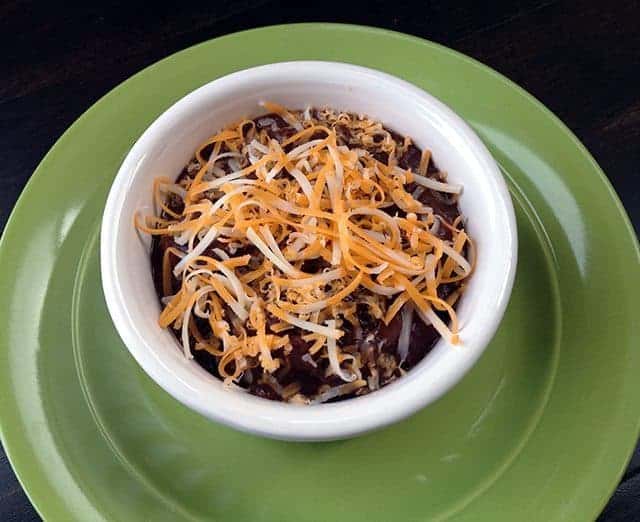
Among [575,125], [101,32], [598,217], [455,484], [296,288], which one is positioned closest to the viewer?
[296,288]

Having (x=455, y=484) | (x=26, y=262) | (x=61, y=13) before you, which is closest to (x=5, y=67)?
→ (x=61, y=13)

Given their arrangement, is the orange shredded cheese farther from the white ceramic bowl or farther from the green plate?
the green plate

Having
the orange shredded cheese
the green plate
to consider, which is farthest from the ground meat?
the green plate

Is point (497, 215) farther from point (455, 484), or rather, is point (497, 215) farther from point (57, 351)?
point (57, 351)

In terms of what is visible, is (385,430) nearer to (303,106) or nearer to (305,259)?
(305,259)

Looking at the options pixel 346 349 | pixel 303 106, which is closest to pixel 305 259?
pixel 346 349

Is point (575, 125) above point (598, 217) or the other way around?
above

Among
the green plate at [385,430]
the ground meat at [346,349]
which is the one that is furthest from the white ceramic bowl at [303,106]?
the green plate at [385,430]

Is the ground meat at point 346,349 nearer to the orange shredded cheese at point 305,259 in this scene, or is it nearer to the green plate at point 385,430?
the orange shredded cheese at point 305,259

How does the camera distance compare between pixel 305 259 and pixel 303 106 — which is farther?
pixel 303 106
